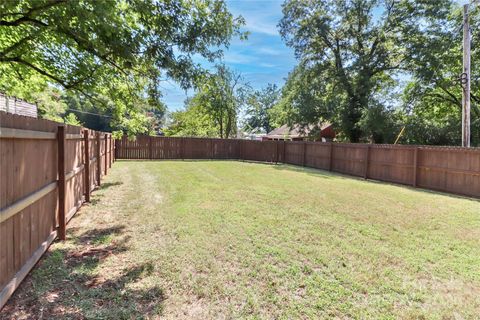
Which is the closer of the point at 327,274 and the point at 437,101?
the point at 327,274

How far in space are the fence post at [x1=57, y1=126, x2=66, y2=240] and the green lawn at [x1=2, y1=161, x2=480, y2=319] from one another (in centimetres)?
25

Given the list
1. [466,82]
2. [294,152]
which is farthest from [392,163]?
[294,152]

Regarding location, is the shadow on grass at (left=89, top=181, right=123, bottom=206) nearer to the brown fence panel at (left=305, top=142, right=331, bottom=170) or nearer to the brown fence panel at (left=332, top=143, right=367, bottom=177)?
the brown fence panel at (left=332, top=143, right=367, bottom=177)

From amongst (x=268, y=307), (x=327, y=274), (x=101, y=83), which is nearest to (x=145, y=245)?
(x=268, y=307)

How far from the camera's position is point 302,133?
20781mm

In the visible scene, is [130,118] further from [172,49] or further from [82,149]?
[172,49]

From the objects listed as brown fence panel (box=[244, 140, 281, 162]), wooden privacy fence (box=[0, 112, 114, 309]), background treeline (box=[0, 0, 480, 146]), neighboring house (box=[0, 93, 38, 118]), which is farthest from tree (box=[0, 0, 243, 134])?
brown fence panel (box=[244, 140, 281, 162])

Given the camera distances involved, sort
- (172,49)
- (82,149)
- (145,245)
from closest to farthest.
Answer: (145,245) < (172,49) < (82,149)

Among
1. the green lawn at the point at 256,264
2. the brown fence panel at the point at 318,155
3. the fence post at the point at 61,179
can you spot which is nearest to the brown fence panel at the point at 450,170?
the green lawn at the point at 256,264

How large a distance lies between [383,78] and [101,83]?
1671 centimetres

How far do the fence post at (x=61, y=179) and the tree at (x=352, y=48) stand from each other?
51.2ft

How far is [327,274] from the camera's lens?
10.4 ft

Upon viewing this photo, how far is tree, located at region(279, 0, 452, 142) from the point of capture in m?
16.0

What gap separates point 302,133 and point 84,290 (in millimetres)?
19278
